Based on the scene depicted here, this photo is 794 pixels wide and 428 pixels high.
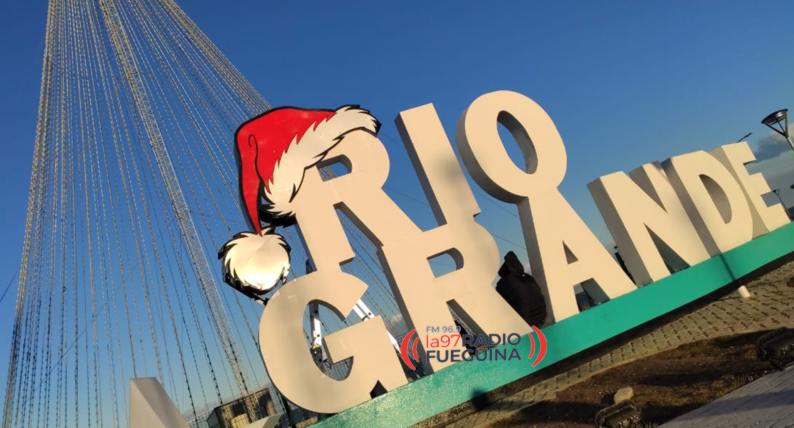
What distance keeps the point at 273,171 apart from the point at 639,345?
853 centimetres

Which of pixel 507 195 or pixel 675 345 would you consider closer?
pixel 675 345

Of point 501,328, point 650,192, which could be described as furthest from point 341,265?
point 650,192

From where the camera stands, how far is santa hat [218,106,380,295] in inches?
378

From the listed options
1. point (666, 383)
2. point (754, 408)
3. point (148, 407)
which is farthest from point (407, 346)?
point (754, 408)

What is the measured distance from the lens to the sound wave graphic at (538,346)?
1050 cm

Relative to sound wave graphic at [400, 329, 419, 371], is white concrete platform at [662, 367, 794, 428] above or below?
below

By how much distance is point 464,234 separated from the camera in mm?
10875

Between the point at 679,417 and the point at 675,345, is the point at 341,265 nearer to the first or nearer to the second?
the point at 679,417

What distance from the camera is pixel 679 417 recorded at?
6.69 m

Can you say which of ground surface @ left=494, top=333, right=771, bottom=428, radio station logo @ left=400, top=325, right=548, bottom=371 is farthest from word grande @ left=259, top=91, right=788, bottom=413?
ground surface @ left=494, top=333, right=771, bottom=428

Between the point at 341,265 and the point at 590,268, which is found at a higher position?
the point at 341,265

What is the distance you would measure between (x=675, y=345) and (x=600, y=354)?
2.02 metres

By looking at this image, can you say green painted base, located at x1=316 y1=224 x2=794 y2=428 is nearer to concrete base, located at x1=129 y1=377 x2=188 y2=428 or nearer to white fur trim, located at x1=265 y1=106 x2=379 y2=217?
concrete base, located at x1=129 y1=377 x2=188 y2=428

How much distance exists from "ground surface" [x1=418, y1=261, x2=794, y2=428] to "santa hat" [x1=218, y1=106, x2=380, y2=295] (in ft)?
14.4
